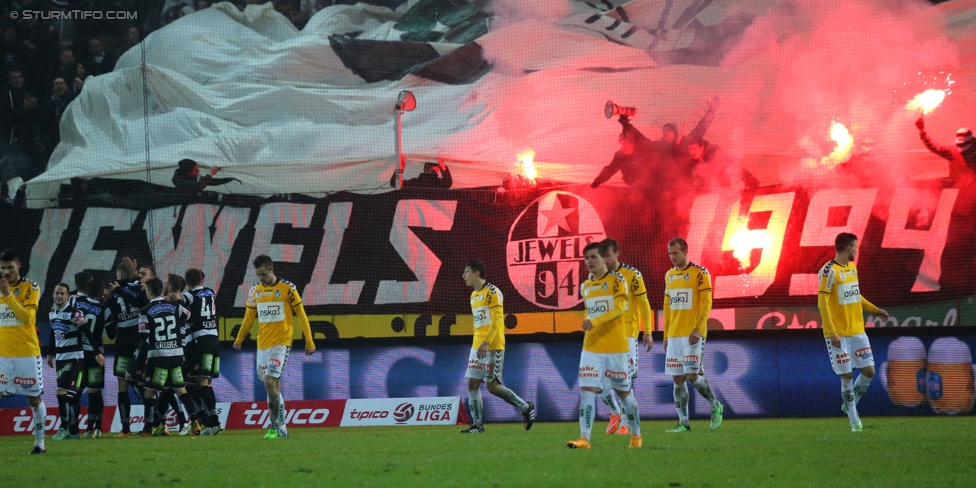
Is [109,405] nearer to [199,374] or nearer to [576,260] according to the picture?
[199,374]

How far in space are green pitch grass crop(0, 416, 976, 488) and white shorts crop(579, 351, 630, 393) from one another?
0.64 metres

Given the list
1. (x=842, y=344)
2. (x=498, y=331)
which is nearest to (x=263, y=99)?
(x=498, y=331)

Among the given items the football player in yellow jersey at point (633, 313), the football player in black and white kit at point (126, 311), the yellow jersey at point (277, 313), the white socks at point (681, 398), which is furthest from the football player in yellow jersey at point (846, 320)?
the football player in black and white kit at point (126, 311)

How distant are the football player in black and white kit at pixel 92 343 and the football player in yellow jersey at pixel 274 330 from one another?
2.66 m

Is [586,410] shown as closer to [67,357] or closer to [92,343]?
[92,343]

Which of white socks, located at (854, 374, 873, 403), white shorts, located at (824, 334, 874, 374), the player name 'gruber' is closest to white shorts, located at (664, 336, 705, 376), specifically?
white shorts, located at (824, 334, 874, 374)

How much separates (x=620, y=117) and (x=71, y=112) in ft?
38.2

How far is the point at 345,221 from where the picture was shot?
20.2m

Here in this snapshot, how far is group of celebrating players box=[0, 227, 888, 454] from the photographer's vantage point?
403 inches

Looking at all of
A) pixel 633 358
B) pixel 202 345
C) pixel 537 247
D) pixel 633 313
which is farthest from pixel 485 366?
pixel 537 247

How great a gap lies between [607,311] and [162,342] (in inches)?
288

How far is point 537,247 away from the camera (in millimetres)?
19859

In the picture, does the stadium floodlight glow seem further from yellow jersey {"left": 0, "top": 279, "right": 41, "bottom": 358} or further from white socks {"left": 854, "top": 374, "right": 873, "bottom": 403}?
white socks {"left": 854, "top": 374, "right": 873, "bottom": 403}

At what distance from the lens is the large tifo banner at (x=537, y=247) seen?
18.8 meters
